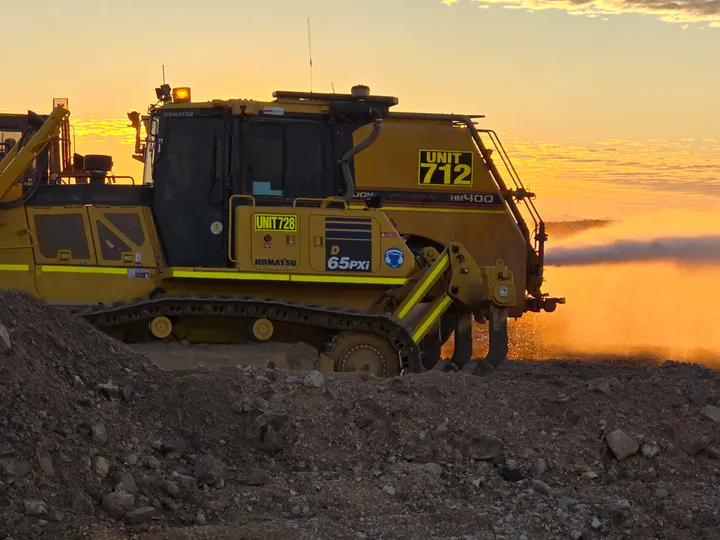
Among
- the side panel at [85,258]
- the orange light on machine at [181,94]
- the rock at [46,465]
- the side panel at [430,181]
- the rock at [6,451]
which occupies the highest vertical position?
the orange light on machine at [181,94]

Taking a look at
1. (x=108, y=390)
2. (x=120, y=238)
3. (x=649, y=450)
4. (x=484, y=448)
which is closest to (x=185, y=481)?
(x=108, y=390)

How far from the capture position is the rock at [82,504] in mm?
6262

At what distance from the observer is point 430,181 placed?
14.7 metres

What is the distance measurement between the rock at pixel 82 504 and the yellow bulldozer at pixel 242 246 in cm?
508

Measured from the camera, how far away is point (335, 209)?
39.2 feet

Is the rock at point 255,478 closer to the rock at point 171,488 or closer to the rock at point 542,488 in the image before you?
the rock at point 171,488

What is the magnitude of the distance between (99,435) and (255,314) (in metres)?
4.64

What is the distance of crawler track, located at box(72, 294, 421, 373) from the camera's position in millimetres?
11398

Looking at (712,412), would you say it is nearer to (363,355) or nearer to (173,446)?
(363,355)

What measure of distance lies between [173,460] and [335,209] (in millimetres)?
5202

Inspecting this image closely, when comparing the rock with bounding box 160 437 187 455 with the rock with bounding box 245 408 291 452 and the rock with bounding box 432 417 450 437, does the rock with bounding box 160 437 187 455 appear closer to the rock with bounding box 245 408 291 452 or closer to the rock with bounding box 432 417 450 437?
the rock with bounding box 245 408 291 452

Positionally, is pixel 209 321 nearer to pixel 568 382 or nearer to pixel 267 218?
pixel 267 218

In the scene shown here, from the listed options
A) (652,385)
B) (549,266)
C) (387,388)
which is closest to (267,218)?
(387,388)

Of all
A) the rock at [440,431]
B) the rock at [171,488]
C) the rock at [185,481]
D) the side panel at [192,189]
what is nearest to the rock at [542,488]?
→ the rock at [440,431]
